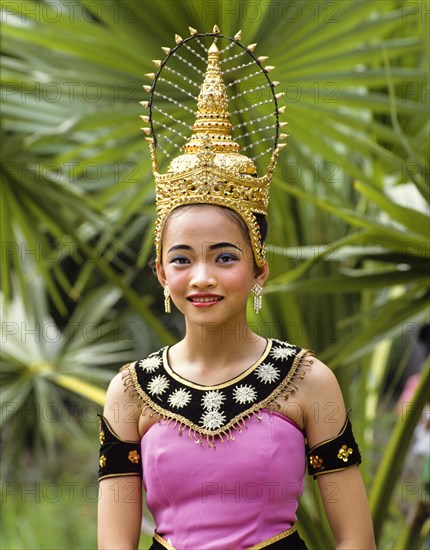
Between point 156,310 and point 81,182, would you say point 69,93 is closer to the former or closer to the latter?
point 81,182

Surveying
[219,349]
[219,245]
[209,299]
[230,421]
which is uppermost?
[219,245]

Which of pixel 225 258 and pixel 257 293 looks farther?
pixel 257 293

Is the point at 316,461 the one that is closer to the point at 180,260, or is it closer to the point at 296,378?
the point at 296,378

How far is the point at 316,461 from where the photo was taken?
6.43 feet

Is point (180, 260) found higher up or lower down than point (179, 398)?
higher up

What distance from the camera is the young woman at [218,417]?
1.89 metres

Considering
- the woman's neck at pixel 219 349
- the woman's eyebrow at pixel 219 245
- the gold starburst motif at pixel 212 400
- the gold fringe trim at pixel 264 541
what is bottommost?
the gold fringe trim at pixel 264 541

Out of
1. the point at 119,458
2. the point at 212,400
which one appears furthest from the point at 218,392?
the point at 119,458

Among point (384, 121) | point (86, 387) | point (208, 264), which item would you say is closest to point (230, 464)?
point (208, 264)

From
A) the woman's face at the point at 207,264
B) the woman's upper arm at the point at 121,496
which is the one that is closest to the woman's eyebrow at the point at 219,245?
the woman's face at the point at 207,264

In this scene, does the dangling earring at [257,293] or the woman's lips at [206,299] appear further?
the dangling earring at [257,293]

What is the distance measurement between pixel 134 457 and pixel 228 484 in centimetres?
23

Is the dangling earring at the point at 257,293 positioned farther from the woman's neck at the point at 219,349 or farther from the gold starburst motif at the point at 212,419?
the gold starburst motif at the point at 212,419

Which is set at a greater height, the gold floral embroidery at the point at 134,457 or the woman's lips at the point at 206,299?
the woman's lips at the point at 206,299
